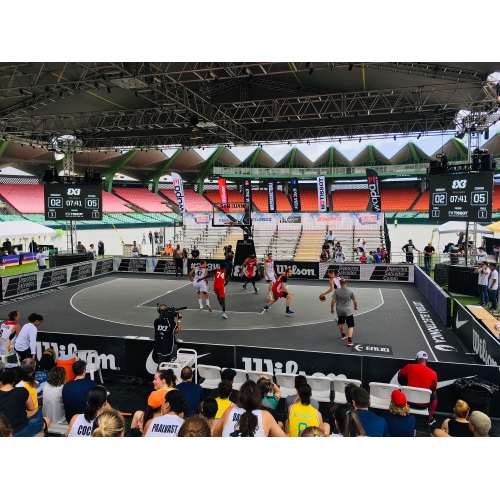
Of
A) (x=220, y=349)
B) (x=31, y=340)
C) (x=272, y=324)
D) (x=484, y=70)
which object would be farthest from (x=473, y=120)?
(x=31, y=340)

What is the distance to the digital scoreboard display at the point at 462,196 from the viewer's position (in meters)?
14.7

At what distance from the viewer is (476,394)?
6.50 metres

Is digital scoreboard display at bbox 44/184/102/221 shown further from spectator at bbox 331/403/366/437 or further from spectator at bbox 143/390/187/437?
spectator at bbox 331/403/366/437

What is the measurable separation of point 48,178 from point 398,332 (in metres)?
18.4

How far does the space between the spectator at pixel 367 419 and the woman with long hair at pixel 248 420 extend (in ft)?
3.25

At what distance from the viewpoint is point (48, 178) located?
Answer: 70.4 ft

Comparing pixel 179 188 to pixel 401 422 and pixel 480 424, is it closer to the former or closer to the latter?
pixel 401 422

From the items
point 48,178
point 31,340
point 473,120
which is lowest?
point 31,340

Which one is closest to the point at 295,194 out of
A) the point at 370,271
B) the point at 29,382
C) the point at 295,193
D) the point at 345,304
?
the point at 295,193

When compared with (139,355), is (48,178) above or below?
above

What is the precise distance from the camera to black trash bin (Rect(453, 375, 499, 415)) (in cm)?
650

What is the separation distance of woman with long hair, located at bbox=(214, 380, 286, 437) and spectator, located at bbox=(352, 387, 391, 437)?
0.99 meters

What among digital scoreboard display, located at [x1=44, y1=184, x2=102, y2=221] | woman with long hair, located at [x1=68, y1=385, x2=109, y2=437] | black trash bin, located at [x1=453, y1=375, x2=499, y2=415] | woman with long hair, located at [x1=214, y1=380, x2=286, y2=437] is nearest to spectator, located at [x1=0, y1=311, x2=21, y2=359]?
woman with long hair, located at [x1=68, y1=385, x2=109, y2=437]

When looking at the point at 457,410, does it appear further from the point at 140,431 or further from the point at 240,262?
the point at 240,262
